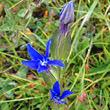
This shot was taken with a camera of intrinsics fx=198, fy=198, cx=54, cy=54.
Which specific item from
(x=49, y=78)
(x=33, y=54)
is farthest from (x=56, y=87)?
(x=33, y=54)

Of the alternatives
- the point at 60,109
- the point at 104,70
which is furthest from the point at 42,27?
the point at 60,109

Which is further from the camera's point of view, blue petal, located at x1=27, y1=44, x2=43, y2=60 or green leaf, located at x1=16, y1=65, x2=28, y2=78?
green leaf, located at x1=16, y1=65, x2=28, y2=78

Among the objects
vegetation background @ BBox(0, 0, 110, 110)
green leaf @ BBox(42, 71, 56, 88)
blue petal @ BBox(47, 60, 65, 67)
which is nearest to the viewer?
blue petal @ BBox(47, 60, 65, 67)

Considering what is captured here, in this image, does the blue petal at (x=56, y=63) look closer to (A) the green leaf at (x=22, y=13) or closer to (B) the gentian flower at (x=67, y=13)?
(B) the gentian flower at (x=67, y=13)

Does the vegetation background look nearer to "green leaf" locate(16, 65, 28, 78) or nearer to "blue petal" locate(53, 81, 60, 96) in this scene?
"green leaf" locate(16, 65, 28, 78)

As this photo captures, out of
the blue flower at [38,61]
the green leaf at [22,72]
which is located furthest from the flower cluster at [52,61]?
the green leaf at [22,72]

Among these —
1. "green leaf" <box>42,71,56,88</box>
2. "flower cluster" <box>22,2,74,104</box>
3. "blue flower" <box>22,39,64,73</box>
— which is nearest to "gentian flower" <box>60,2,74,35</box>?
"flower cluster" <box>22,2,74,104</box>

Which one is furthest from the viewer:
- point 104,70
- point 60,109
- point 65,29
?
point 104,70

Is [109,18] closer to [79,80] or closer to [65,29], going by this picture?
[79,80]

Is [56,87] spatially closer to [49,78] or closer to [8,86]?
[49,78]
